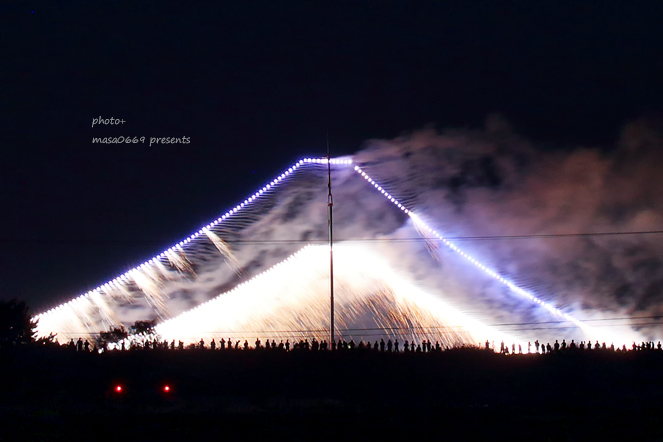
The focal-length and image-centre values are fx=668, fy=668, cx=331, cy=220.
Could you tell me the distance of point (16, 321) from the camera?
137ft

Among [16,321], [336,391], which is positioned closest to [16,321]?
[16,321]

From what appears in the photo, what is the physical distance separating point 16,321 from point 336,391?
3347 centimetres

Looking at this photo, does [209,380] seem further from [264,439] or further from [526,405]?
[526,405]

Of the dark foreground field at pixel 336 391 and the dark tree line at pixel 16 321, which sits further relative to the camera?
the dark tree line at pixel 16 321

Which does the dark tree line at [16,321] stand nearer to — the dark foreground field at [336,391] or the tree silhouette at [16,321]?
the tree silhouette at [16,321]

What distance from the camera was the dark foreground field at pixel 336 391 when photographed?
502 inches

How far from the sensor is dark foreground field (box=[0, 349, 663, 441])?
41.9 ft

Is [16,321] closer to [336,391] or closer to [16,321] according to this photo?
[16,321]

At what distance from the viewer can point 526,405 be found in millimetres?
14750

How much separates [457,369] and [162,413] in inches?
264

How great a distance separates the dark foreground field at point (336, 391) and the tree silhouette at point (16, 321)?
27430 mm

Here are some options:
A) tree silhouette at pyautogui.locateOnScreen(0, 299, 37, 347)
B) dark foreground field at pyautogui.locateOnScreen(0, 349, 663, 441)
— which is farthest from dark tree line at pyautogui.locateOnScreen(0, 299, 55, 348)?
dark foreground field at pyautogui.locateOnScreen(0, 349, 663, 441)

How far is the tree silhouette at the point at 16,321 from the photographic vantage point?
4044cm

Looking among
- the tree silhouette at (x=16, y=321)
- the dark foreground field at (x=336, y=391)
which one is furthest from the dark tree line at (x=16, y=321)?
the dark foreground field at (x=336, y=391)
